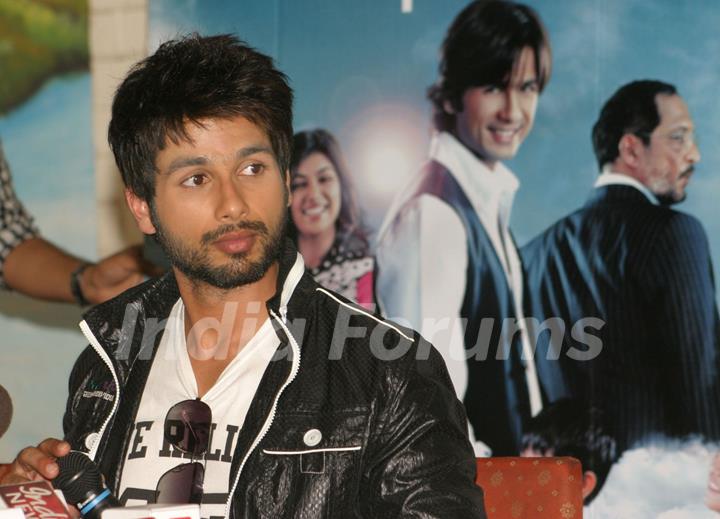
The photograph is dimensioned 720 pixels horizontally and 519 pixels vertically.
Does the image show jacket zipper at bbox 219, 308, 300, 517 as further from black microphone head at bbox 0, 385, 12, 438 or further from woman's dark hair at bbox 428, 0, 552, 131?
woman's dark hair at bbox 428, 0, 552, 131

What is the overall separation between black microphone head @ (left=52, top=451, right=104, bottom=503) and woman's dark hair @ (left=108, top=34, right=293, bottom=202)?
799 millimetres

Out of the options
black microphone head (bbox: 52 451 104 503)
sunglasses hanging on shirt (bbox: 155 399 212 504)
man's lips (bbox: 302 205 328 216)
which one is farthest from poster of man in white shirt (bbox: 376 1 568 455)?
black microphone head (bbox: 52 451 104 503)

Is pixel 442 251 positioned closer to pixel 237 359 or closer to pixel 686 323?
pixel 686 323

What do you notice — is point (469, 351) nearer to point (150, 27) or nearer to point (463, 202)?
point (463, 202)

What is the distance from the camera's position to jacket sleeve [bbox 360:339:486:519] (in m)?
1.80

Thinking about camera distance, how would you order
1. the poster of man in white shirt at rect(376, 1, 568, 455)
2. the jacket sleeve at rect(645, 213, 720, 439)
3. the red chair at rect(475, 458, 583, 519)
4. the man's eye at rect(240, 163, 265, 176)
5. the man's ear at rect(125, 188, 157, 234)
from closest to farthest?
1. the red chair at rect(475, 458, 583, 519)
2. the man's eye at rect(240, 163, 265, 176)
3. the man's ear at rect(125, 188, 157, 234)
4. the jacket sleeve at rect(645, 213, 720, 439)
5. the poster of man in white shirt at rect(376, 1, 568, 455)

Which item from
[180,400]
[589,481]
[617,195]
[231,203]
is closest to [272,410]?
[180,400]

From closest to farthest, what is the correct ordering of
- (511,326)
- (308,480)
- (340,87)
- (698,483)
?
(308,480) → (698,483) → (511,326) → (340,87)

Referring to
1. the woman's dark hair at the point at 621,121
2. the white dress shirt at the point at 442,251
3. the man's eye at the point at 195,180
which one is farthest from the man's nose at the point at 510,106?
the man's eye at the point at 195,180

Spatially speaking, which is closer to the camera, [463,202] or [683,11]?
[683,11]

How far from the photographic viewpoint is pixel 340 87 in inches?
188

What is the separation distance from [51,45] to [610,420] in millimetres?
3154

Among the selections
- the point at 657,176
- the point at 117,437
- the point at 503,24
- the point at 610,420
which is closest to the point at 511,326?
the point at 610,420

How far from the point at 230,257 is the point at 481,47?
9.06 ft
